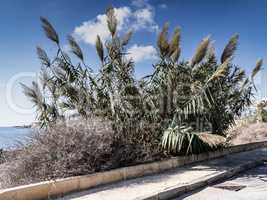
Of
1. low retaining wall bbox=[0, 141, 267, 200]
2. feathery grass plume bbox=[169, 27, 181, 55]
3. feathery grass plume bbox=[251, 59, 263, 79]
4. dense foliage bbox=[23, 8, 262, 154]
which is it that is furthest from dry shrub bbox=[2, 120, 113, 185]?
feathery grass plume bbox=[251, 59, 263, 79]

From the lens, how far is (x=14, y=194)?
15.4 feet

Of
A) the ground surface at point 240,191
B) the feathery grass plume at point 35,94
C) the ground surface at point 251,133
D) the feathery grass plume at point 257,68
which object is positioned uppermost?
the feathery grass plume at point 257,68

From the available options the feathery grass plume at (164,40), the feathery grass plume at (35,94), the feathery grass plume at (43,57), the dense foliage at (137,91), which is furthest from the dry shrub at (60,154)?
the feathery grass plume at (164,40)

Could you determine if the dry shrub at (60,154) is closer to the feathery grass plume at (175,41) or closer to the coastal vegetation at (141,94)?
the coastal vegetation at (141,94)

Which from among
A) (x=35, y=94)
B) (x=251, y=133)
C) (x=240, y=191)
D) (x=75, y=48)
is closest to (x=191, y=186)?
(x=240, y=191)

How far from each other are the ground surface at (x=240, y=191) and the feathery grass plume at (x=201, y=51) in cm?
384

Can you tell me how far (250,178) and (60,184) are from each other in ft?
15.8

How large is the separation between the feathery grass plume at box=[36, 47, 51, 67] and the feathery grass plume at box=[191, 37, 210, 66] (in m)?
4.69

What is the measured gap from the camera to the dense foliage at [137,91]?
27.7 ft

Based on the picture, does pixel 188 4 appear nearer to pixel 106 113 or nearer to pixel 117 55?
pixel 117 55

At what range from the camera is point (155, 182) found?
Result: 6289 millimetres

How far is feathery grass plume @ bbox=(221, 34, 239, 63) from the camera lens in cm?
932

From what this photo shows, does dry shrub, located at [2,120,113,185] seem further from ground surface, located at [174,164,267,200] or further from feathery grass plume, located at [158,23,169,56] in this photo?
feathery grass plume, located at [158,23,169,56]

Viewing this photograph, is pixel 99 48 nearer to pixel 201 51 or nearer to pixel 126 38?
pixel 126 38
